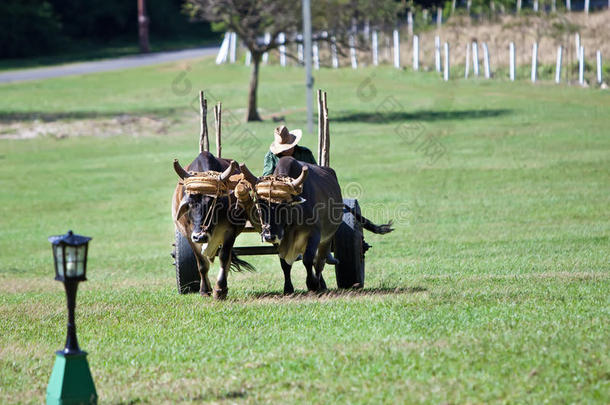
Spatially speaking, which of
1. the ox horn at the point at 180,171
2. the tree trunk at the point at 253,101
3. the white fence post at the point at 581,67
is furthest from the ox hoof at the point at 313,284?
the white fence post at the point at 581,67

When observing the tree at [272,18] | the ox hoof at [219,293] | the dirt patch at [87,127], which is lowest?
the dirt patch at [87,127]

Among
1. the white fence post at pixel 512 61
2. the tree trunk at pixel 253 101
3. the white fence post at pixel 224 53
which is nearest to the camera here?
the tree trunk at pixel 253 101

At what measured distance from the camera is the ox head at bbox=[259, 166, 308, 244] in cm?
1078

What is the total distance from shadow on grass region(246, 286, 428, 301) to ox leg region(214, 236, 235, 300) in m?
0.34

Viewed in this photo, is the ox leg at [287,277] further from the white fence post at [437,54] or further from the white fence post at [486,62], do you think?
the white fence post at [437,54]

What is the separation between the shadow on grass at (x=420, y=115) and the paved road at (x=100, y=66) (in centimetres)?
2365

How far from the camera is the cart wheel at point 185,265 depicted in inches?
482

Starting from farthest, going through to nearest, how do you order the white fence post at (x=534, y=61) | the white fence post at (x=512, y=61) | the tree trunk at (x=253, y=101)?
the white fence post at (x=512, y=61)
the white fence post at (x=534, y=61)
the tree trunk at (x=253, y=101)

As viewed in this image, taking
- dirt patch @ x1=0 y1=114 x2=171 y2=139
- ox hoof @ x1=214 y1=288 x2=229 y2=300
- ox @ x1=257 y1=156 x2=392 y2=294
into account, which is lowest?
dirt patch @ x1=0 y1=114 x2=171 y2=139

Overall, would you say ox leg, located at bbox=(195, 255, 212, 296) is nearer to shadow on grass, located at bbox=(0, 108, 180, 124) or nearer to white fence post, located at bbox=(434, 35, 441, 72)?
shadow on grass, located at bbox=(0, 108, 180, 124)

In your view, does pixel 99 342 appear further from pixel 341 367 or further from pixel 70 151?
pixel 70 151

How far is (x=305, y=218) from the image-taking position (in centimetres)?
1124

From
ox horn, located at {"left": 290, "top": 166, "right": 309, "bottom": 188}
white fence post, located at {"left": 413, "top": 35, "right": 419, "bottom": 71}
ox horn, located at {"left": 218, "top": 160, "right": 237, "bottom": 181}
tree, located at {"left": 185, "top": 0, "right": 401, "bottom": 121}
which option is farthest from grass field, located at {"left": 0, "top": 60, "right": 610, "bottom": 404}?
tree, located at {"left": 185, "top": 0, "right": 401, "bottom": 121}

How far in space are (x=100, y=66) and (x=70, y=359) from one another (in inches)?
2187
